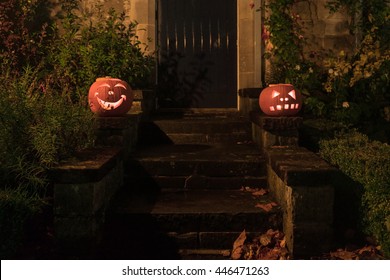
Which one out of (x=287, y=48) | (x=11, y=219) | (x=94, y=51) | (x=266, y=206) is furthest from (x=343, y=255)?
(x=94, y=51)

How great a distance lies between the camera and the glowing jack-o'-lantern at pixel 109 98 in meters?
4.84

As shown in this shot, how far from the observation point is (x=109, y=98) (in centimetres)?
484

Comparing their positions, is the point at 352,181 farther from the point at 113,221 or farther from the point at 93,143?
the point at 93,143

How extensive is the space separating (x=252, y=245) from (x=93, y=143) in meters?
1.87

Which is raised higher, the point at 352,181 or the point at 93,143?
the point at 93,143

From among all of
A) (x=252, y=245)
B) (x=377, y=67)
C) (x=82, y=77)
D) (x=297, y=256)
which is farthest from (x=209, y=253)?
(x=377, y=67)

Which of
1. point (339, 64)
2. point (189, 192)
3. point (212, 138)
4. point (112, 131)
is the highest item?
point (339, 64)

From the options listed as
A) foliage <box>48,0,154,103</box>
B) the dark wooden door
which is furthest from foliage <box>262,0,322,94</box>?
foliage <box>48,0,154,103</box>

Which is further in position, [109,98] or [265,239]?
[109,98]

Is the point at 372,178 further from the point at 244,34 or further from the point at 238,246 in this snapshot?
the point at 244,34

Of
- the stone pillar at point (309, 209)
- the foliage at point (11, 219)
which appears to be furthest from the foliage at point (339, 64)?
the foliage at point (11, 219)

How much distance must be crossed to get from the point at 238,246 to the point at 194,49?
14.0ft

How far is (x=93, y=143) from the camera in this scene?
4.58 metres

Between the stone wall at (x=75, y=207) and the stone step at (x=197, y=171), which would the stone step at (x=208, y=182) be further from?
the stone wall at (x=75, y=207)
